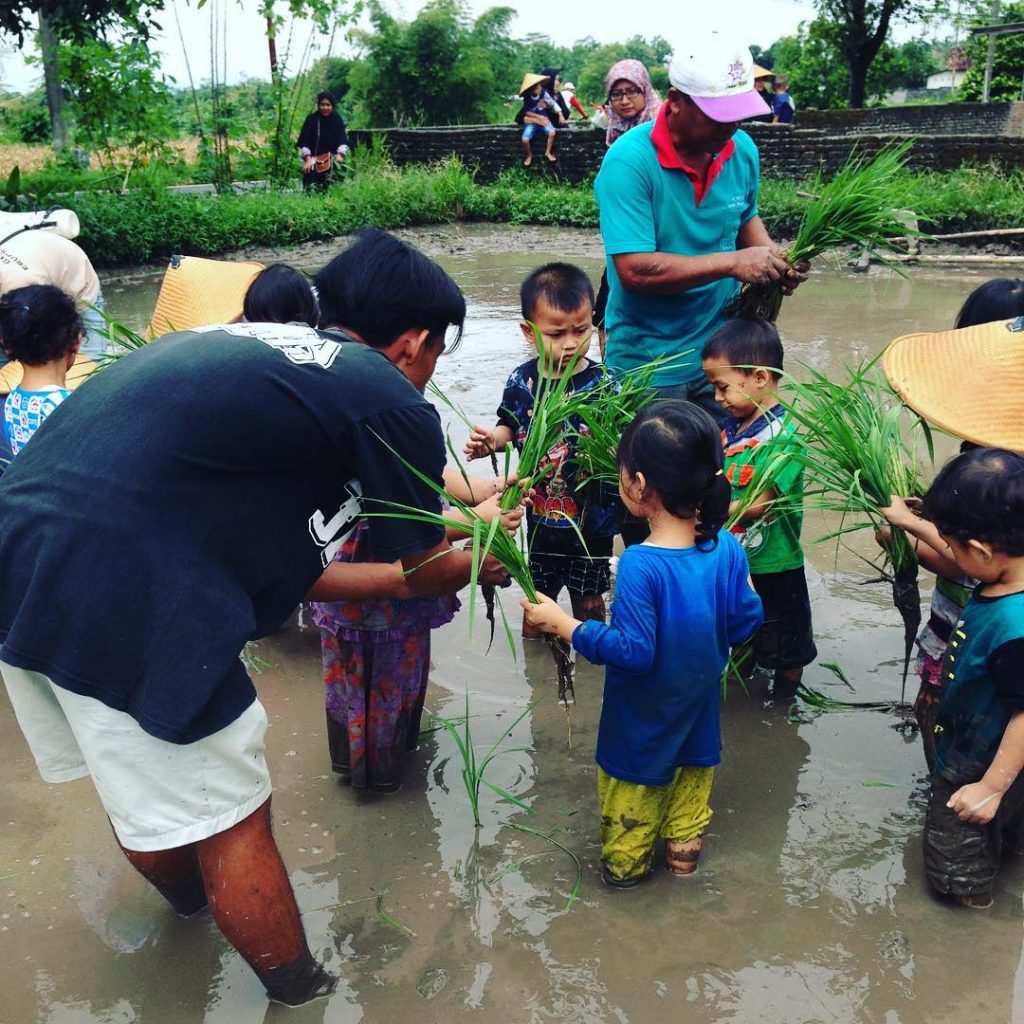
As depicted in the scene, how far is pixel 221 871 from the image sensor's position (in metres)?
2.11

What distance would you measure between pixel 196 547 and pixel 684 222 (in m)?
2.15

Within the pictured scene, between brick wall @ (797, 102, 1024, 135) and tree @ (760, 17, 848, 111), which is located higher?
tree @ (760, 17, 848, 111)

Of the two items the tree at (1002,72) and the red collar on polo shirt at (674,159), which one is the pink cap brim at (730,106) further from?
the tree at (1002,72)

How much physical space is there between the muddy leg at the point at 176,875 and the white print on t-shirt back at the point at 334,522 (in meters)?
0.83

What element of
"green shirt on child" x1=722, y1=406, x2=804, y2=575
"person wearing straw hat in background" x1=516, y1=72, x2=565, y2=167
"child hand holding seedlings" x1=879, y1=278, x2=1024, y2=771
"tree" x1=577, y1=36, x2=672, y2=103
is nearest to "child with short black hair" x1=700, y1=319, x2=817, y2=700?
"green shirt on child" x1=722, y1=406, x2=804, y2=575

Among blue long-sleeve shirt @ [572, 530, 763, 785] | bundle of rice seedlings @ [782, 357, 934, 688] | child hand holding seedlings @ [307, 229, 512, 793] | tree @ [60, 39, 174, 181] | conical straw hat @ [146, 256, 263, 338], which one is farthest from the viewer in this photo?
tree @ [60, 39, 174, 181]

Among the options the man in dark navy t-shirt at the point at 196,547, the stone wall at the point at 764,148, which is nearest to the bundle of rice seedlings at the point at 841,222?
the man in dark navy t-shirt at the point at 196,547

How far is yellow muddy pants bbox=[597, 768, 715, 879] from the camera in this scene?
2.57m

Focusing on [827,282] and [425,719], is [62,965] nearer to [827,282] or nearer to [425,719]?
[425,719]

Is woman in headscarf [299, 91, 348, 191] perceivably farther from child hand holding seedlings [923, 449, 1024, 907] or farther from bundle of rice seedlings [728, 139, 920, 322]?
child hand holding seedlings [923, 449, 1024, 907]

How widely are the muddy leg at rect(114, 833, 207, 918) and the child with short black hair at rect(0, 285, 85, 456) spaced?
4.41 feet

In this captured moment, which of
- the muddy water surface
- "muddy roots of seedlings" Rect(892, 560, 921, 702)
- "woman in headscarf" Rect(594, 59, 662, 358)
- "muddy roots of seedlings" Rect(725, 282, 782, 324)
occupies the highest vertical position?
"woman in headscarf" Rect(594, 59, 662, 358)

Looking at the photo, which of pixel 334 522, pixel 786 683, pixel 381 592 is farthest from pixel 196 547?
pixel 786 683

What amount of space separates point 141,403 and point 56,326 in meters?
1.47
